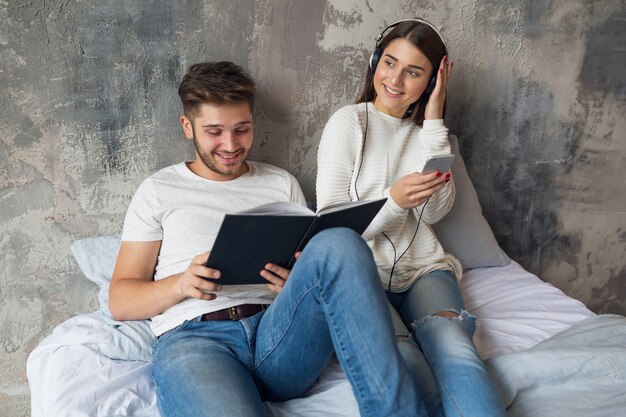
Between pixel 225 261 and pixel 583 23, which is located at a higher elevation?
pixel 583 23

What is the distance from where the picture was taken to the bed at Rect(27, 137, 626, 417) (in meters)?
1.28

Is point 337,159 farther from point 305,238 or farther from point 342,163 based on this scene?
point 305,238

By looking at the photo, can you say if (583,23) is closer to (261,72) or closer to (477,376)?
(261,72)

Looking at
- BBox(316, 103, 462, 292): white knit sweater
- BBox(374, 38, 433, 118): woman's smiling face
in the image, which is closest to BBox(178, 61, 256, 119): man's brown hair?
BBox(316, 103, 462, 292): white knit sweater

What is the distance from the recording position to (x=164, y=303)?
4.63ft

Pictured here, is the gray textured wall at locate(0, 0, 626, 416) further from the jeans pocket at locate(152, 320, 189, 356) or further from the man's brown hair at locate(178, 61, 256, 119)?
the jeans pocket at locate(152, 320, 189, 356)

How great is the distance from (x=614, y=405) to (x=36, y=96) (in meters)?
1.67

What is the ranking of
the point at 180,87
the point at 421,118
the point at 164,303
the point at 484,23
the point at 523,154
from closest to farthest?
the point at 164,303 < the point at 180,87 < the point at 421,118 < the point at 484,23 < the point at 523,154

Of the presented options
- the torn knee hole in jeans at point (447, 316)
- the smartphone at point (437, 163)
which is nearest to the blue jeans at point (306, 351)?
the torn knee hole in jeans at point (447, 316)

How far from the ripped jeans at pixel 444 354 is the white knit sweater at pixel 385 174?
9cm

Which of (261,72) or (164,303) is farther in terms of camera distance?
(261,72)

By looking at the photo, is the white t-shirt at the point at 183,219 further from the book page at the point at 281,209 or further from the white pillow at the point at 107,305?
the book page at the point at 281,209

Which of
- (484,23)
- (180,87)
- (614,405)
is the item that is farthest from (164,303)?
(484,23)

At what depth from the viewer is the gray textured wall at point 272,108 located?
1676mm
